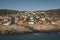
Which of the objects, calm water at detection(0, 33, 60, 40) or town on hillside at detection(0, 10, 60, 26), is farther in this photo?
town on hillside at detection(0, 10, 60, 26)

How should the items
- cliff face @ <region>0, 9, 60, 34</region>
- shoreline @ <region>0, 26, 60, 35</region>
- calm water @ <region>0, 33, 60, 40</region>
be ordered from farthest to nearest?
cliff face @ <region>0, 9, 60, 34</region> < shoreline @ <region>0, 26, 60, 35</region> < calm water @ <region>0, 33, 60, 40</region>

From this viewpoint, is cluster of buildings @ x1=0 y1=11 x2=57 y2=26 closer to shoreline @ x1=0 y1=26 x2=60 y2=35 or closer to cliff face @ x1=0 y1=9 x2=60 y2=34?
cliff face @ x1=0 y1=9 x2=60 y2=34

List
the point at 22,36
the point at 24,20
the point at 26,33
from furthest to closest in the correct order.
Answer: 1. the point at 24,20
2. the point at 26,33
3. the point at 22,36

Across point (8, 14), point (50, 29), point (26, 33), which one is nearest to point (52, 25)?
point (50, 29)

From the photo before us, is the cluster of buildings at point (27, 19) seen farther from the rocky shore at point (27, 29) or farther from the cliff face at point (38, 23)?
the rocky shore at point (27, 29)

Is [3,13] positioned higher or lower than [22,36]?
higher

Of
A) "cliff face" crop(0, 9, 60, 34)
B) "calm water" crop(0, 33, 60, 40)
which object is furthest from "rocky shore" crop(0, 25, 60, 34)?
"calm water" crop(0, 33, 60, 40)

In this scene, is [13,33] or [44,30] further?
[44,30]

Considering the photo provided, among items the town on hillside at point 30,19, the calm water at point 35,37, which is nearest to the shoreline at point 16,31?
the town on hillside at point 30,19

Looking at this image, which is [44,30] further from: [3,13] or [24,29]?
[3,13]
